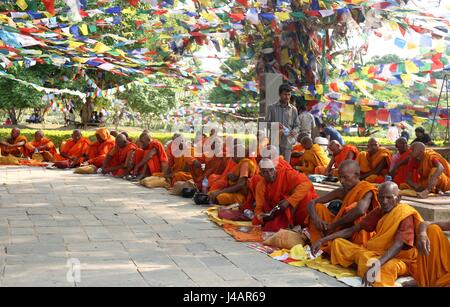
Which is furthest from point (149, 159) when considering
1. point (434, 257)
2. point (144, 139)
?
point (434, 257)

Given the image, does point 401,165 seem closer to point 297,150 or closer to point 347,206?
point 297,150

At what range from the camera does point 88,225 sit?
7738mm

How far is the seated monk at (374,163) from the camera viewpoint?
10.5 meters

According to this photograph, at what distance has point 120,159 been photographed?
47.3 ft

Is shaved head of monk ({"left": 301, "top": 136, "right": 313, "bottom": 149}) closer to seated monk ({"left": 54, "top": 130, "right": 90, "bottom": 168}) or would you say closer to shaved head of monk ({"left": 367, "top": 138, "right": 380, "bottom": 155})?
shaved head of monk ({"left": 367, "top": 138, "right": 380, "bottom": 155})

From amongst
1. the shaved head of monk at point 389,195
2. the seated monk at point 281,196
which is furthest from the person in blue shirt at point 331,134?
the shaved head of monk at point 389,195

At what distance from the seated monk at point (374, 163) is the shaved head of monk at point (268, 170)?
3.57 m

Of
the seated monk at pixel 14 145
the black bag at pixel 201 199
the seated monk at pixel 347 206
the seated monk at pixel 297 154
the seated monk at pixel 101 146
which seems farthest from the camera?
the seated monk at pixel 14 145

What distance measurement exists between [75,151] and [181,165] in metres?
5.20

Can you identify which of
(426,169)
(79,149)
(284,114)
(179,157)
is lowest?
(79,149)

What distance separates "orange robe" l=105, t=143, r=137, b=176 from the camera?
46.3 ft

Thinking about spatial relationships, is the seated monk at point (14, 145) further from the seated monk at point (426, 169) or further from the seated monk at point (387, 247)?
the seated monk at point (387, 247)

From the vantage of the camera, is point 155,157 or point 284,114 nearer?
point 284,114

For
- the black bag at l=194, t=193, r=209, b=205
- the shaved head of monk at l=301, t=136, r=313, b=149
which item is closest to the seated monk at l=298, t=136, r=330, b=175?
the shaved head of monk at l=301, t=136, r=313, b=149
